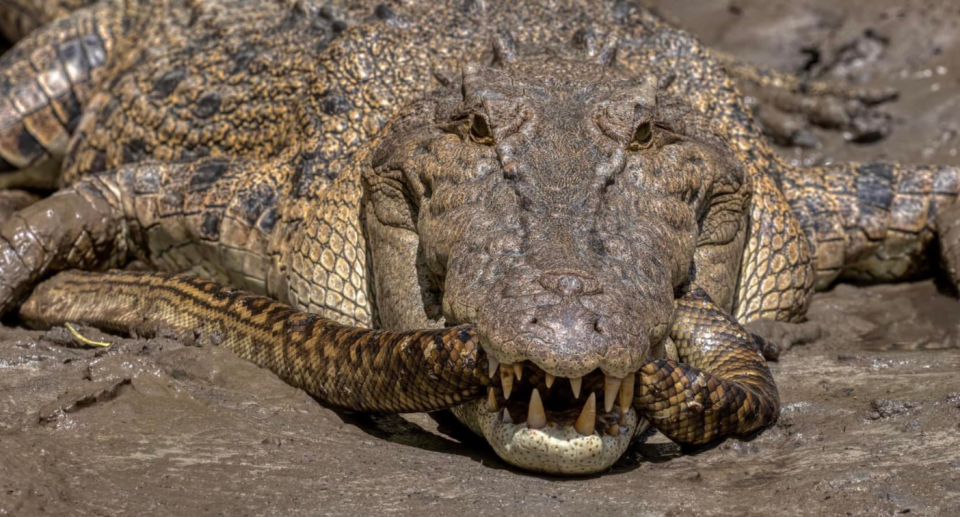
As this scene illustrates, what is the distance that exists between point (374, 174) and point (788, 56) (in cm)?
536

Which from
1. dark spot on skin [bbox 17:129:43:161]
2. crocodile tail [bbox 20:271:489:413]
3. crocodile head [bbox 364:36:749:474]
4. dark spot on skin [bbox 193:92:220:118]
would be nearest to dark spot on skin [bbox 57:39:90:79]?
dark spot on skin [bbox 17:129:43:161]

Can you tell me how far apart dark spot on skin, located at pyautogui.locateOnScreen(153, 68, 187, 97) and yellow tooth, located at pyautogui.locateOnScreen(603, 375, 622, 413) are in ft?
12.4

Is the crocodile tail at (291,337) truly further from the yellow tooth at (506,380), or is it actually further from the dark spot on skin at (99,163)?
the dark spot on skin at (99,163)

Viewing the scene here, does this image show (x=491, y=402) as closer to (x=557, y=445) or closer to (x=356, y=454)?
(x=557, y=445)

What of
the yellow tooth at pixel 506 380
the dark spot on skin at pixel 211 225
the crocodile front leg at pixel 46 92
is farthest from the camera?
the crocodile front leg at pixel 46 92

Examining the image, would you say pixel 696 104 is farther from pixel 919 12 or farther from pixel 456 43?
pixel 919 12

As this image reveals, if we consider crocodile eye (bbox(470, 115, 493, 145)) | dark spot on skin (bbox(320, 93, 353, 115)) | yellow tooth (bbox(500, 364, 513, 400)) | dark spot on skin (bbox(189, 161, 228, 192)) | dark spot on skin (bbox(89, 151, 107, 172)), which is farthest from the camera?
dark spot on skin (bbox(89, 151, 107, 172))

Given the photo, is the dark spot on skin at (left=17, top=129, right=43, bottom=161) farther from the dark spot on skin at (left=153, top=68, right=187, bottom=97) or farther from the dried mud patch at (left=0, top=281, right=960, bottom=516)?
the dried mud patch at (left=0, top=281, right=960, bottom=516)

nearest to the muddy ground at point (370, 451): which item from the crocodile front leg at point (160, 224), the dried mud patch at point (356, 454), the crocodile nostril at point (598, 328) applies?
the dried mud patch at point (356, 454)

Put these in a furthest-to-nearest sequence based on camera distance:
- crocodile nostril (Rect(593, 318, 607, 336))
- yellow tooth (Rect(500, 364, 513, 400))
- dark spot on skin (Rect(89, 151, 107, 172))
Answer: dark spot on skin (Rect(89, 151, 107, 172))
yellow tooth (Rect(500, 364, 513, 400))
crocodile nostril (Rect(593, 318, 607, 336))

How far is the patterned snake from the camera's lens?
328 cm

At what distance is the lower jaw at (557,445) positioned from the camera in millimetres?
3158

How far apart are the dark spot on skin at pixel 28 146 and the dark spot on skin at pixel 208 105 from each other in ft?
4.92

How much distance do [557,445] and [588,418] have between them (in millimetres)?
117
